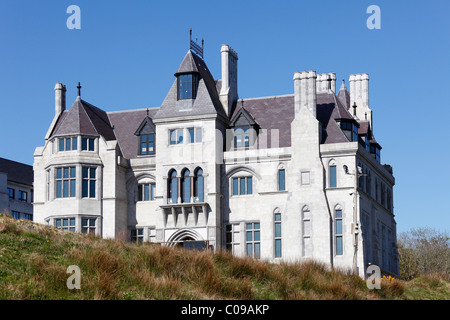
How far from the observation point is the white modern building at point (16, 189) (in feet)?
268

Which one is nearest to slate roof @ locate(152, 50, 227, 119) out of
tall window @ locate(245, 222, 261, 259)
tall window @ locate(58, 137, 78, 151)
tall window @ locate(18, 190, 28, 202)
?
tall window @ locate(58, 137, 78, 151)

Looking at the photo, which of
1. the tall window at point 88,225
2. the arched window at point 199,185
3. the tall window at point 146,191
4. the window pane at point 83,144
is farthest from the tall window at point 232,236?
the window pane at point 83,144

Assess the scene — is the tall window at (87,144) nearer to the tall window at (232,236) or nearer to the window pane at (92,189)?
Answer: the window pane at (92,189)

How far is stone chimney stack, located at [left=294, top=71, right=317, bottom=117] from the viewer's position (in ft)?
193

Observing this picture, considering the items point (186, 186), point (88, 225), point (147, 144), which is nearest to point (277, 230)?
point (186, 186)

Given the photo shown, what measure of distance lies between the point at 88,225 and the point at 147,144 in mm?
7382

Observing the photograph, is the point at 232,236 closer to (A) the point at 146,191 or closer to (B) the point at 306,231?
(B) the point at 306,231

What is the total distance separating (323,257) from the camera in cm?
5603

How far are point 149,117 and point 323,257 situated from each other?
16819 mm

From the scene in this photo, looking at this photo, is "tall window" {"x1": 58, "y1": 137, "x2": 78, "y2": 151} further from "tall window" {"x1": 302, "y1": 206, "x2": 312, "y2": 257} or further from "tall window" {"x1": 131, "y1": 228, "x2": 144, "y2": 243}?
"tall window" {"x1": 302, "y1": 206, "x2": 312, "y2": 257}

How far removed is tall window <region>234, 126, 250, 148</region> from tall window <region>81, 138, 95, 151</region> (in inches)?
400
